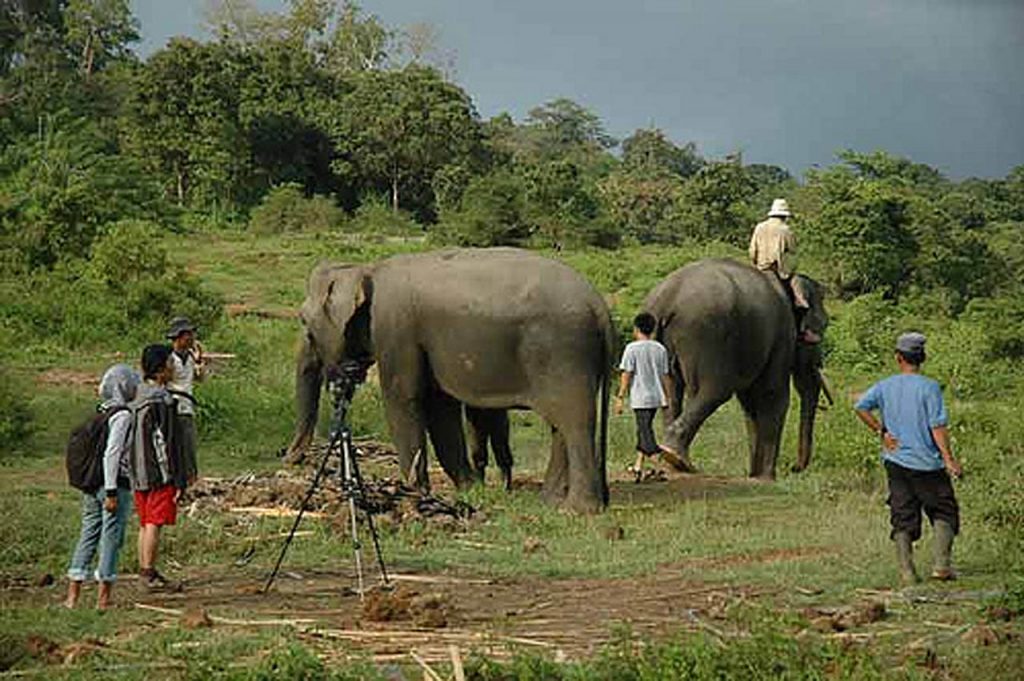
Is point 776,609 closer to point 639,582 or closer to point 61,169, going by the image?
point 639,582

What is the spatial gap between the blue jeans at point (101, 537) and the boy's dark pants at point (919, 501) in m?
4.66

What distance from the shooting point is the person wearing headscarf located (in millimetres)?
9680

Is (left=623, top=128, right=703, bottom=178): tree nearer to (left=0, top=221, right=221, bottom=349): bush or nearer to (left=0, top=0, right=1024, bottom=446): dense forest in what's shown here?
(left=0, top=0, right=1024, bottom=446): dense forest

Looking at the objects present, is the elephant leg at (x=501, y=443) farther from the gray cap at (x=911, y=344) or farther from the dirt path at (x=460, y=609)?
the gray cap at (x=911, y=344)

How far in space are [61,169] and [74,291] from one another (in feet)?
45.3

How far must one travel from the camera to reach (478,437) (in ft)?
51.9

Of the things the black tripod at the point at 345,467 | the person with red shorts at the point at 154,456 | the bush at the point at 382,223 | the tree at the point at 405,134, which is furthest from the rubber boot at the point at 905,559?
the tree at the point at 405,134

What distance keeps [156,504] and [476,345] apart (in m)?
4.78

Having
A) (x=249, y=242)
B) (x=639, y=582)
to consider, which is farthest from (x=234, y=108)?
(x=639, y=582)

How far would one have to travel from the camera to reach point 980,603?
8.98 metres

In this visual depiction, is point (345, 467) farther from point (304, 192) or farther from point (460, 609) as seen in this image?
point (304, 192)

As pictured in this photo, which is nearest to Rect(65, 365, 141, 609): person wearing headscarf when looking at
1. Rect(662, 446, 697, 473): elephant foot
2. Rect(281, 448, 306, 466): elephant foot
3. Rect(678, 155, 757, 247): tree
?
Rect(281, 448, 306, 466): elephant foot

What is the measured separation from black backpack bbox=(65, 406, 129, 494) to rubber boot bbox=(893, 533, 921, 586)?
15.5 ft

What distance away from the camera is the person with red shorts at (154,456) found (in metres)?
9.84
